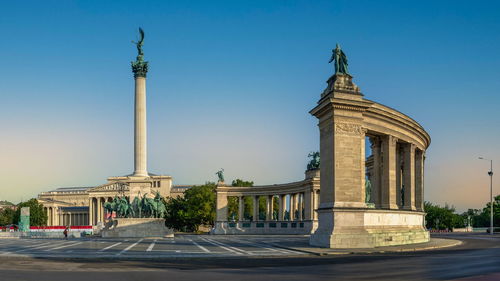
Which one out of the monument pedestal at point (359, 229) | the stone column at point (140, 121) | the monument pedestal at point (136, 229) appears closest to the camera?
the monument pedestal at point (359, 229)

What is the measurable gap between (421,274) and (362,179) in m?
18.9

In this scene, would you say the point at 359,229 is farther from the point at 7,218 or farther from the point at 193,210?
the point at 7,218

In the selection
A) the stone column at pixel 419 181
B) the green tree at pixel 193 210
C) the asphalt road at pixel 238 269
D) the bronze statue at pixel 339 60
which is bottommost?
the green tree at pixel 193 210

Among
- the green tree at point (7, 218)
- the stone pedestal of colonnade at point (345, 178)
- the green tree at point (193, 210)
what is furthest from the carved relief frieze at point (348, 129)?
the green tree at point (7, 218)

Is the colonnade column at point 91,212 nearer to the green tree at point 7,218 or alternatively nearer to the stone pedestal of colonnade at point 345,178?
the green tree at point 7,218

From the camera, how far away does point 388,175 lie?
4519 cm

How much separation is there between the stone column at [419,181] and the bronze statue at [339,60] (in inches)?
781

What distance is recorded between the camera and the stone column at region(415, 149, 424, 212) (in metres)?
53.6

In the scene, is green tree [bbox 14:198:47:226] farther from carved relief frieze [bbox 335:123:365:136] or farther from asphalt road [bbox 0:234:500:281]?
carved relief frieze [bbox 335:123:365:136]

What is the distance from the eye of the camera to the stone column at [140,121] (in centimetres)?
7375

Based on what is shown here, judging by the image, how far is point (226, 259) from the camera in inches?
1148

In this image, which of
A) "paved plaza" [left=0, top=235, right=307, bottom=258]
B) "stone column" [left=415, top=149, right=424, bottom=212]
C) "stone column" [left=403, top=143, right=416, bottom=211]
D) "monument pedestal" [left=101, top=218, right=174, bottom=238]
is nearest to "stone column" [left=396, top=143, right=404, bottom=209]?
"stone column" [left=415, top=149, right=424, bottom=212]

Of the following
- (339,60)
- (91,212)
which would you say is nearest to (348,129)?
(339,60)

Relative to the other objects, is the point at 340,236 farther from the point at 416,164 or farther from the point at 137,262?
the point at 416,164
